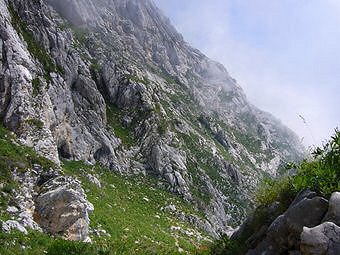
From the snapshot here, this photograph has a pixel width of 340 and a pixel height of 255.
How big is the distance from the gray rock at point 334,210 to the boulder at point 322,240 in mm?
402

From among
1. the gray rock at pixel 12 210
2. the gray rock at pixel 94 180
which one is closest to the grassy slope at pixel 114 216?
the gray rock at pixel 12 210

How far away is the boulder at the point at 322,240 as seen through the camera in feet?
26.0

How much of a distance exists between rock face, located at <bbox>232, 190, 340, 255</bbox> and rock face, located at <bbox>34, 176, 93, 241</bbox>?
14.1 meters

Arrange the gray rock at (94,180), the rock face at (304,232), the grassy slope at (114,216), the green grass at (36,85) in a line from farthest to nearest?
the gray rock at (94,180) < the green grass at (36,85) < the grassy slope at (114,216) < the rock face at (304,232)

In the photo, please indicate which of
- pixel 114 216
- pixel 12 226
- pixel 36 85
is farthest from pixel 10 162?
pixel 36 85

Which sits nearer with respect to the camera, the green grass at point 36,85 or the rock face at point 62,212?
the rock face at point 62,212

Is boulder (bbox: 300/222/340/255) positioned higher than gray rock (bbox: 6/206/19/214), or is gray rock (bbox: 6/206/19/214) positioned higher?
gray rock (bbox: 6/206/19/214)

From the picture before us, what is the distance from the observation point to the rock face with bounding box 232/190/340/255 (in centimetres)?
805

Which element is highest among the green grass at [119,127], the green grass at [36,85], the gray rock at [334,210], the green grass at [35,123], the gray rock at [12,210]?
the green grass at [119,127]

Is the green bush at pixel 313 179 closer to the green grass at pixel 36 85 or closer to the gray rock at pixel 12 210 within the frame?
the gray rock at pixel 12 210

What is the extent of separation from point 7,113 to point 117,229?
47.0 feet

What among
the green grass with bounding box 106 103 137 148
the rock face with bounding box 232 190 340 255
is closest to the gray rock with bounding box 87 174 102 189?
the green grass with bounding box 106 103 137 148

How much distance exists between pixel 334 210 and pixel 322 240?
3.04 ft

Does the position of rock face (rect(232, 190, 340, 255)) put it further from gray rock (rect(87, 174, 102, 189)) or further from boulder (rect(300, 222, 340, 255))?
gray rock (rect(87, 174, 102, 189))
